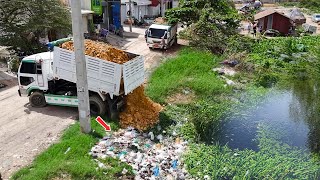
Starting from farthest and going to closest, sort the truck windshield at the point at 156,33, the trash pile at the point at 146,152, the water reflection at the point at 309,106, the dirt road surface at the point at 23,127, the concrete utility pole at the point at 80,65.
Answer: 1. the truck windshield at the point at 156,33
2. the water reflection at the point at 309,106
3. the dirt road surface at the point at 23,127
4. the concrete utility pole at the point at 80,65
5. the trash pile at the point at 146,152

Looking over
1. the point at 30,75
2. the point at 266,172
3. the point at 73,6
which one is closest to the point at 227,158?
the point at 266,172

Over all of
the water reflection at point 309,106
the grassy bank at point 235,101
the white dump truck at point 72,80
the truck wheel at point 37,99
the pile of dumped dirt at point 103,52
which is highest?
the pile of dumped dirt at point 103,52

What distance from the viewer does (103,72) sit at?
12.1 meters

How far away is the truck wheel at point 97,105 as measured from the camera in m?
12.8

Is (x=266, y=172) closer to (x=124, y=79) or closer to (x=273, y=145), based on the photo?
(x=273, y=145)

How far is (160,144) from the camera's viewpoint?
38.1ft

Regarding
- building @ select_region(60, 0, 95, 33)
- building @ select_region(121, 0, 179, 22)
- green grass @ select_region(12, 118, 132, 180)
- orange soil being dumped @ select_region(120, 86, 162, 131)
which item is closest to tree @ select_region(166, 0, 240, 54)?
building @ select_region(60, 0, 95, 33)

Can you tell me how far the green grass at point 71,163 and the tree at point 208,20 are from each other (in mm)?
14295

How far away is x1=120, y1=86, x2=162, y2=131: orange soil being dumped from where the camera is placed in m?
12.6

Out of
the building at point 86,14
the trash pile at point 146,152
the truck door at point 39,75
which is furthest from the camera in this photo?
the building at point 86,14

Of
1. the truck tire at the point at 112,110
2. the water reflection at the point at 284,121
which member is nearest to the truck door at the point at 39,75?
the truck tire at the point at 112,110

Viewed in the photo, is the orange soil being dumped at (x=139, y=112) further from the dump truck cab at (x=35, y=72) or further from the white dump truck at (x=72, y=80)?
the dump truck cab at (x=35, y=72)

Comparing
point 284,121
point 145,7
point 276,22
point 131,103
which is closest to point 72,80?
point 131,103

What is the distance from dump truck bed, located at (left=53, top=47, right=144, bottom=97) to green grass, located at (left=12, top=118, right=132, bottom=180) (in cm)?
176
